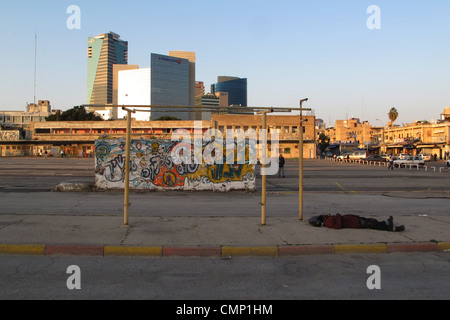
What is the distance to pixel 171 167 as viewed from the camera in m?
15.9

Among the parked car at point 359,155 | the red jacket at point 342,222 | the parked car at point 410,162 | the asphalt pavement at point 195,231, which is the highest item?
the parked car at point 359,155

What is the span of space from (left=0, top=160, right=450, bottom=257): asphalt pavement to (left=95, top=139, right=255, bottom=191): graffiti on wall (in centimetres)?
346

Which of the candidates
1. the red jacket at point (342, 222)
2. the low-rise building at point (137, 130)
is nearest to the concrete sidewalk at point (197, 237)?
the red jacket at point (342, 222)

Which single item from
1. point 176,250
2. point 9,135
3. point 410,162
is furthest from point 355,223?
point 9,135

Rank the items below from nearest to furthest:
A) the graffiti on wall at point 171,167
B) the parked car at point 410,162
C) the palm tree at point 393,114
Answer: the graffiti on wall at point 171,167 → the parked car at point 410,162 → the palm tree at point 393,114

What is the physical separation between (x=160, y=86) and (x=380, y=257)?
197124mm

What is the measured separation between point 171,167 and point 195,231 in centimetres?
833

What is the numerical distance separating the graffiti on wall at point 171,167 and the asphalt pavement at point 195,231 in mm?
3460

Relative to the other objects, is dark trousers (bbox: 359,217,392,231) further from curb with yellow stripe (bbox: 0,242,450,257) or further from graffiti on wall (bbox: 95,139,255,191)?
graffiti on wall (bbox: 95,139,255,191)

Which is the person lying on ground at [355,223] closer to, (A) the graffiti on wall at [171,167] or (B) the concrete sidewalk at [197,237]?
(B) the concrete sidewalk at [197,237]

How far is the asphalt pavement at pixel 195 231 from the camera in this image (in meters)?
6.67

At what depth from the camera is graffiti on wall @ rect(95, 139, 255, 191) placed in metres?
15.7

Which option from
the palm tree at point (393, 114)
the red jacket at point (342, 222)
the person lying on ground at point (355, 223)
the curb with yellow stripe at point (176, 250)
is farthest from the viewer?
the palm tree at point (393, 114)
